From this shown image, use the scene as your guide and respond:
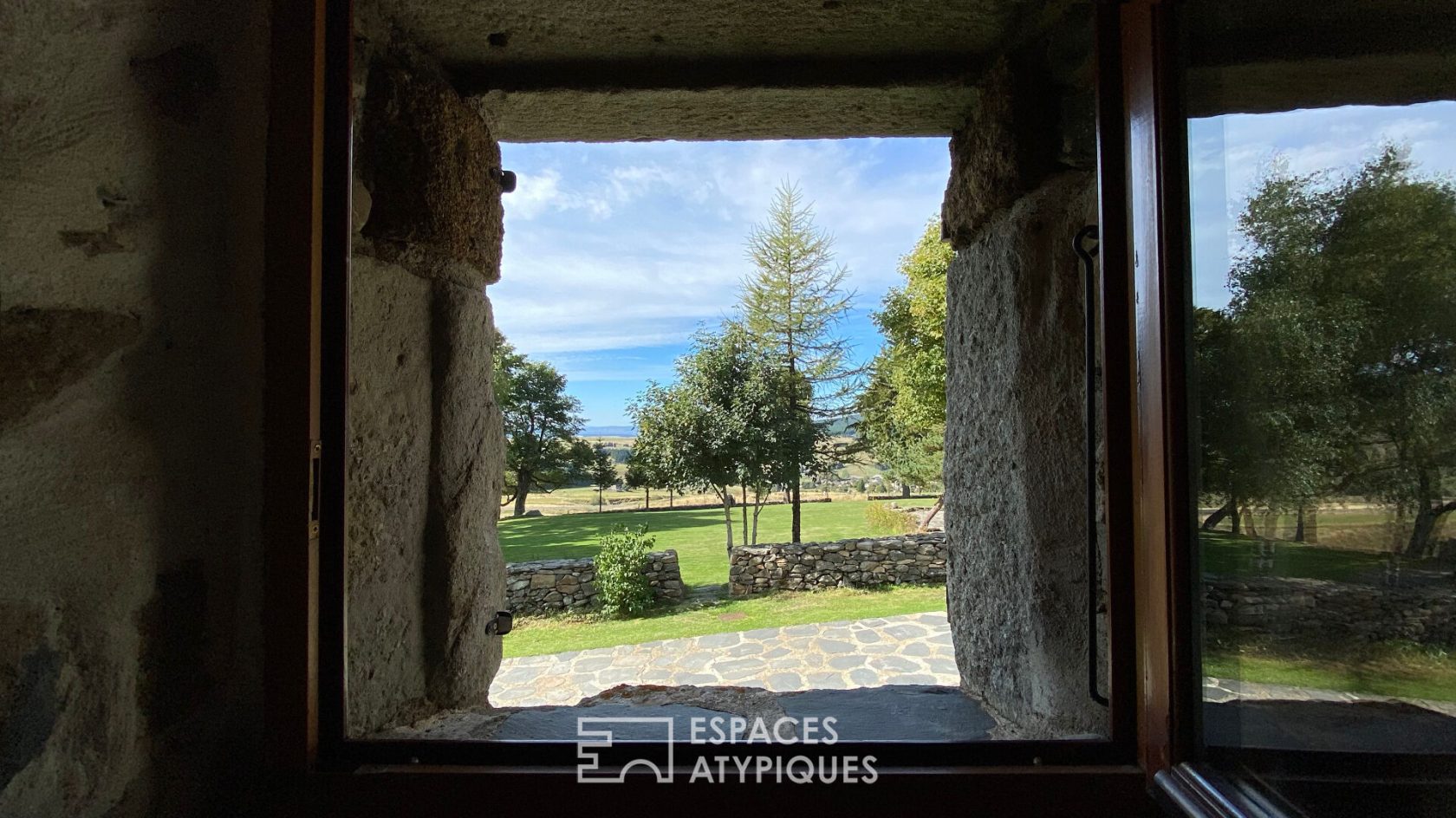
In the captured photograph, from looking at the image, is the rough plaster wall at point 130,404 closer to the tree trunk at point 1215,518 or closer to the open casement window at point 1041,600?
the open casement window at point 1041,600

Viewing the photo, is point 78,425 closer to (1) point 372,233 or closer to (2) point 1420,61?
(1) point 372,233

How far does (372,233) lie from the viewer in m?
0.85

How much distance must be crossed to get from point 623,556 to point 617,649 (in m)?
1.29

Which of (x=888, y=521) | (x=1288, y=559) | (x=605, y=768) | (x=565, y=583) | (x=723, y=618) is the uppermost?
(x=1288, y=559)

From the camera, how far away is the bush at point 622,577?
5605 mm

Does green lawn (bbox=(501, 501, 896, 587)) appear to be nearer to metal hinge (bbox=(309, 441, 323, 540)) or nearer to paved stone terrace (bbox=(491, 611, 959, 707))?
paved stone terrace (bbox=(491, 611, 959, 707))

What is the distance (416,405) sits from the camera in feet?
2.97

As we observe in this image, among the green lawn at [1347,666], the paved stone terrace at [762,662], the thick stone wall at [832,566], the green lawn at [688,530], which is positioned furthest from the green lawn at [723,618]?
the green lawn at [1347,666]

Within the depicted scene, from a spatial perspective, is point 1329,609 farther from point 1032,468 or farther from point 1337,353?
point 1032,468

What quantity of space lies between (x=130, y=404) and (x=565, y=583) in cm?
559

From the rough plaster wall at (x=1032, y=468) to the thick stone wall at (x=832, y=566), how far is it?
5.32m

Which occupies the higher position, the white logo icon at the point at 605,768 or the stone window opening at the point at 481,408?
the stone window opening at the point at 481,408

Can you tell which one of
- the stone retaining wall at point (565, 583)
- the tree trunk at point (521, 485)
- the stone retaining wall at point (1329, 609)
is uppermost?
the stone retaining wall at point (1329, 609)

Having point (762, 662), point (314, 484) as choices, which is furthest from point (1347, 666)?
point (762, 662)
